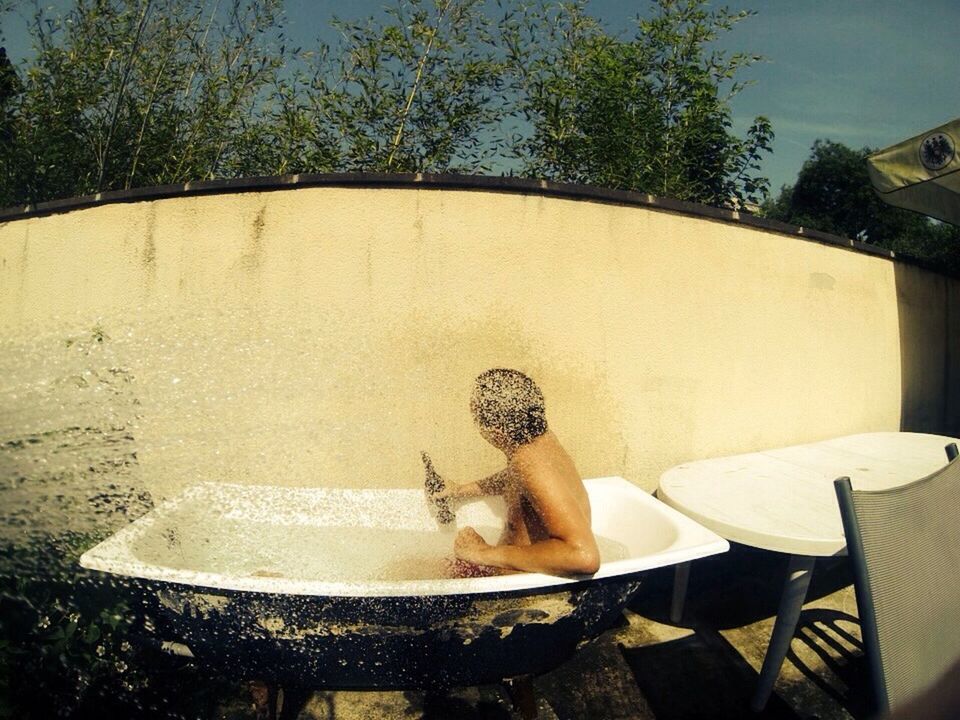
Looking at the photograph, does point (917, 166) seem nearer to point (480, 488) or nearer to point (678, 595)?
point (678, 595)

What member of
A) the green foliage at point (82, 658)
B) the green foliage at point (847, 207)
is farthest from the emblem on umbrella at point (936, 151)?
the green foliage at point (847, 207)

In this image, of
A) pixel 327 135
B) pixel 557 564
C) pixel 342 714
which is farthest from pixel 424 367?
pixel 327 135

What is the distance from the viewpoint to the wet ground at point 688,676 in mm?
1977

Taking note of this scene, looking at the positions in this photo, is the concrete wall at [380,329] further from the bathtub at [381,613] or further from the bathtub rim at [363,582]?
the bathtub rim at [363,582]

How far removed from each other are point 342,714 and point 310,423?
1.25 metres

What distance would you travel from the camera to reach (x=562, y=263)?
265 centimetres

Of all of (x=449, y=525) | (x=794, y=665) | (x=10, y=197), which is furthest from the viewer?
(x=10, y=197)

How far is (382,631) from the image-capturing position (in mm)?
1606

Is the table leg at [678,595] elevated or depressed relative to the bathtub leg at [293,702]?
elevated

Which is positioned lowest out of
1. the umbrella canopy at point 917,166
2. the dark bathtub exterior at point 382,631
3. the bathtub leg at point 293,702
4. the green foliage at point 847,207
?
the bathtub leg at point 293,702

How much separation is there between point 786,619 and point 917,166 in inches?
99.0

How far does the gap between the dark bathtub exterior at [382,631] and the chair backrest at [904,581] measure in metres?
0.88

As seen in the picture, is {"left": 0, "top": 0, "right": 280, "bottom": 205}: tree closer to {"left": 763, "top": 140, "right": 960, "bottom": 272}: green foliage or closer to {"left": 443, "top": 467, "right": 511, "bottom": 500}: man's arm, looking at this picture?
{"left": 443, "top": 467, "right": 511, "bottom": 500}: man's arm

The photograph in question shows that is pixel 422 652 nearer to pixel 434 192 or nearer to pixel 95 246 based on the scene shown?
pixel 434 192
